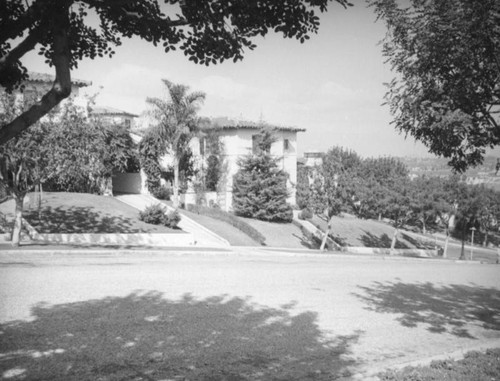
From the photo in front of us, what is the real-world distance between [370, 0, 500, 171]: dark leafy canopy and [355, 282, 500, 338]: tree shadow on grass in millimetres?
4737

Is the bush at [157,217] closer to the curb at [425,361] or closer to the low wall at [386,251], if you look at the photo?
the low wall at [386,251]

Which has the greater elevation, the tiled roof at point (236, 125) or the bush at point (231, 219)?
the tiled roof at point (236, 125)

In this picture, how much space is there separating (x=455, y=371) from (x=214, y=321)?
5084 mm

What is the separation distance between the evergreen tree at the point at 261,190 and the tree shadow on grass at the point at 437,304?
22.4m

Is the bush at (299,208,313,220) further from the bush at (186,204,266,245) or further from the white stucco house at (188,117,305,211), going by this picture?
the bush at (186,204,266,245)

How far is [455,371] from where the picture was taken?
619 centimetres

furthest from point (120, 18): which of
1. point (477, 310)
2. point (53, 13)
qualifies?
point (477, 310)

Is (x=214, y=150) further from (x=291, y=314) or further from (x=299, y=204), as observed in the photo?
(x=291, y=314)

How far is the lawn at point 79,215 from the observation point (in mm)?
23094

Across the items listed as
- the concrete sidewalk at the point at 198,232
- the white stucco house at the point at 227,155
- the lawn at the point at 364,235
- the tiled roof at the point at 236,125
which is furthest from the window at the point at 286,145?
the concrete sidewalk at the point at 198,232

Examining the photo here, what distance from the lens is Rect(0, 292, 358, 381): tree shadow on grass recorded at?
604 cm

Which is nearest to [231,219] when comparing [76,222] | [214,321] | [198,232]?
[198,232]

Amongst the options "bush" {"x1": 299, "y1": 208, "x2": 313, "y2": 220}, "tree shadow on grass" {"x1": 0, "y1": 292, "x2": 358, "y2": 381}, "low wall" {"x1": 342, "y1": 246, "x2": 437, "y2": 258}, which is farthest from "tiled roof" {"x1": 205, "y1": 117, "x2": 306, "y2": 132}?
"tree shadow on grass" {"x1": 0, "y1": 292, "x2": 358, "y2": 381}

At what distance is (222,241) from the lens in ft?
90.1
